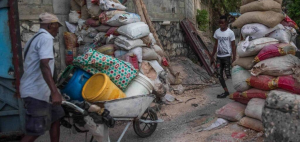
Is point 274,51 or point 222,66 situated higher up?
point 274,51

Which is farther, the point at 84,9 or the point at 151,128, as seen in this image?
the point at 84,9

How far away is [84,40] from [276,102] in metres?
4.09

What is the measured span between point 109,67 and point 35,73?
1.01m

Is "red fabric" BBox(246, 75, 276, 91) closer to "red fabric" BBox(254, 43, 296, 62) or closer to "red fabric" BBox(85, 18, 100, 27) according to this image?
"red fabric" BBox(254, 43, 296, 62)

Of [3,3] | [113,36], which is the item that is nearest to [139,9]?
[113,36]

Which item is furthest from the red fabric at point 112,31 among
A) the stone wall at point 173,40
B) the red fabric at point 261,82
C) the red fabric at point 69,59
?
the stone wall at point 173,40

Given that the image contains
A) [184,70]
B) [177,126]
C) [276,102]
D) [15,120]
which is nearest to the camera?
[276,102]

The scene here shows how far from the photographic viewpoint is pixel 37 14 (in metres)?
5.82

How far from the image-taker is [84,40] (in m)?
6.46

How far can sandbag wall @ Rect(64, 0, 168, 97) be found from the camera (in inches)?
226

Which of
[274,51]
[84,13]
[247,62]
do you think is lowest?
[247,62]

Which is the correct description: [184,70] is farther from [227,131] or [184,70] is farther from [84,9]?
[227,131]

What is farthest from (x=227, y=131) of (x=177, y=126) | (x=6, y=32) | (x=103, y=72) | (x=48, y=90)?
(x=6, y=32)

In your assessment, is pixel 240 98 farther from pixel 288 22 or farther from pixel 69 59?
pixel 69 59
